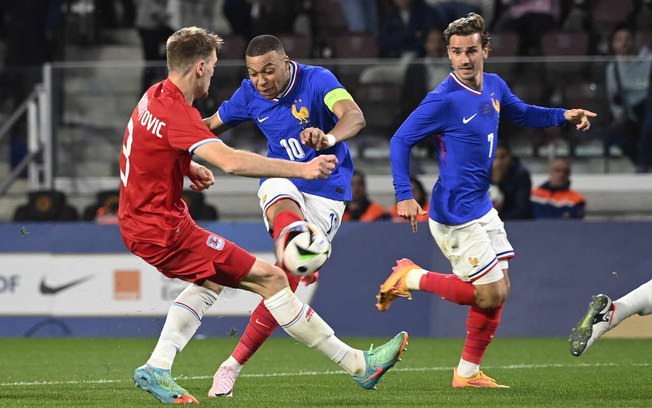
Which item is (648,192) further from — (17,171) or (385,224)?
(17,171)

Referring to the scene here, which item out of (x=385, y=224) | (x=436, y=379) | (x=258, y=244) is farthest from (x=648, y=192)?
(x=436, y=379)

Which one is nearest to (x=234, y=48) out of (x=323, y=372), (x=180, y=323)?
(x=323, y=372)

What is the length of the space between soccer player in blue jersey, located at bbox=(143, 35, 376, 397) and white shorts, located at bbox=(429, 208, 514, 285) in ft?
2.33

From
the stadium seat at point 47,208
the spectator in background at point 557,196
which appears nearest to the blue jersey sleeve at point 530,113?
the spectator in background at point 557,196

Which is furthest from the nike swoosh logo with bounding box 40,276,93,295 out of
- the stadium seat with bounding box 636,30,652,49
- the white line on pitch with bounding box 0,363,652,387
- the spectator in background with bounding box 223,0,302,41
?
the stadium seat with bounding box 636,30,652,49

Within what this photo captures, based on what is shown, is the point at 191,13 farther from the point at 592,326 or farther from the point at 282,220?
the point at 592,326

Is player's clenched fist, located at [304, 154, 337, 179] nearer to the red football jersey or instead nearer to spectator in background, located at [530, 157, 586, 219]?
the red football jersey

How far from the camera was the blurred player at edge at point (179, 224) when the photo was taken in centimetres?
668

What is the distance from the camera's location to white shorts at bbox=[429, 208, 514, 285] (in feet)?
26.1

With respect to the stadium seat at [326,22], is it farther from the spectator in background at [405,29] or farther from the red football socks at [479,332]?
the red football socks at [479,332]

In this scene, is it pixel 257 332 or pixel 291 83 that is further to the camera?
pixel 291 83

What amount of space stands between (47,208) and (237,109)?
5.51m

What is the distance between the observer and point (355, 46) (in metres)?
15.7

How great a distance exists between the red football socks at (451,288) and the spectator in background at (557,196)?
15.2ft
